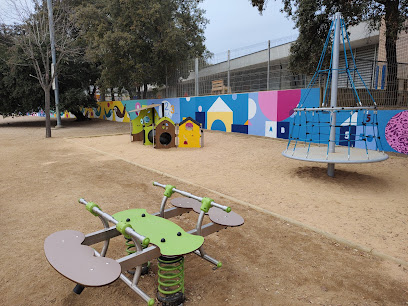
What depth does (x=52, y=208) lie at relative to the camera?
4184mm

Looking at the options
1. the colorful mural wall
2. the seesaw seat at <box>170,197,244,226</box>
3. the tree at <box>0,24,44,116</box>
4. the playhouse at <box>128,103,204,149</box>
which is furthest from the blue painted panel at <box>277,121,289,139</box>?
the tree at <box>0,24,44,116</box>

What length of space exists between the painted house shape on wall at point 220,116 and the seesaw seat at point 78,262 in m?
11.6

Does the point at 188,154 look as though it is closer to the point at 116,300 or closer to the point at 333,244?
the point at 333,244

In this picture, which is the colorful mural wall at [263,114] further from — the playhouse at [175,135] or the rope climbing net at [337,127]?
the playhouse at [175,135]

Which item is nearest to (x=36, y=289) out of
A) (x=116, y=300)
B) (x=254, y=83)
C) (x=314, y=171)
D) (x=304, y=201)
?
(x=116, y=300)

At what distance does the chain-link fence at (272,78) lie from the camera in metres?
9.24

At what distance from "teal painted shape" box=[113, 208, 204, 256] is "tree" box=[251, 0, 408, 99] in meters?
8.76

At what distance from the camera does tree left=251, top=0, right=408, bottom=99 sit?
8852 mm

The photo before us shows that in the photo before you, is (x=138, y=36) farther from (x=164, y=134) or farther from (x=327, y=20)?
(x=327, y=20)

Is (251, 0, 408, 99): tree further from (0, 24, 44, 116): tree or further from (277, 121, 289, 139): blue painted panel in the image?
(0, 24, 44, 116): tree

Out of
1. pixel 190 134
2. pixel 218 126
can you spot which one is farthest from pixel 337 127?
pixel 218 126

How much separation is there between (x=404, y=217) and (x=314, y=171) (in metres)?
2.48

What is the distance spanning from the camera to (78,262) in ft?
6.30

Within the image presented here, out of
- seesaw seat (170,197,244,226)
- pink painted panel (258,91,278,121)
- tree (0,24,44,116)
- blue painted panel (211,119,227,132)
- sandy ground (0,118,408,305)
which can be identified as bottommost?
sandy ground (0,118,408,305)
